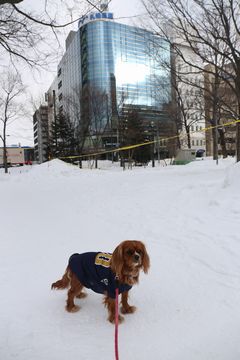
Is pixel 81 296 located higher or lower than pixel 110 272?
lower

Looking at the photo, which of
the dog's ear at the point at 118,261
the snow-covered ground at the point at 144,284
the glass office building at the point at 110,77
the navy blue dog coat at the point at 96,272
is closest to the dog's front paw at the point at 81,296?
the snow-covered ground at the point at 144,284

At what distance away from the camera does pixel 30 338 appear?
2598 millimetres

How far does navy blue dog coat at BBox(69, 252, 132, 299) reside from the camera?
273 cm

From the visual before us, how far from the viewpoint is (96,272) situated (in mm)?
2811

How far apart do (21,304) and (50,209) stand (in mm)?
5348

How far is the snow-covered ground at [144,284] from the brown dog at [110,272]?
212mm

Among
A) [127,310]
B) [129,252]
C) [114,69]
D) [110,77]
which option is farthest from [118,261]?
[114,69]

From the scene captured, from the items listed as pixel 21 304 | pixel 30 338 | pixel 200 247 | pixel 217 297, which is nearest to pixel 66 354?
pixel 30 338

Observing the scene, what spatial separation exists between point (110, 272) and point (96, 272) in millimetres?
170

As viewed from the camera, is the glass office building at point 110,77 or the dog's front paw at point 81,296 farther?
the glass office building at point 110,77

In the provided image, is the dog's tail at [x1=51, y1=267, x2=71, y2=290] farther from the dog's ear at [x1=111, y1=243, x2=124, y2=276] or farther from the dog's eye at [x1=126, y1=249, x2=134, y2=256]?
the dog's eye at [x1=126, y1=249, x2=134, y2=256]

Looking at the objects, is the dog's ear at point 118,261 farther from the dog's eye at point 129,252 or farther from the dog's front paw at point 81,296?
the dog's front paw at point 81,296

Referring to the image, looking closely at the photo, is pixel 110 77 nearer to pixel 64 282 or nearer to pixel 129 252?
pixel 64 282

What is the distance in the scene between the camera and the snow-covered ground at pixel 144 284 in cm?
246
